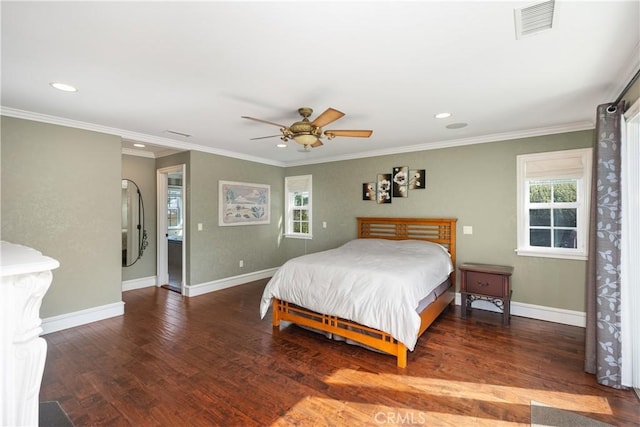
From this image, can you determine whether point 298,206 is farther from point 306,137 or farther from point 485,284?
point 485,284

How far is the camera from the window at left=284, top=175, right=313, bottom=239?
612cm

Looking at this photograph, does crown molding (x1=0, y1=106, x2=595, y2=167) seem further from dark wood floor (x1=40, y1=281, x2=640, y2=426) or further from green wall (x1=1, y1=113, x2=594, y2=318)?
dark wood floor (x1=40, y1=281, x2=640, y2=426)

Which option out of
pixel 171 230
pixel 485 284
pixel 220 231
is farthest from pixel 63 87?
pixel 485 284

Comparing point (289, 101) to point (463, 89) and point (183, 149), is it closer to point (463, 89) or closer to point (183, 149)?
point (463, 89)

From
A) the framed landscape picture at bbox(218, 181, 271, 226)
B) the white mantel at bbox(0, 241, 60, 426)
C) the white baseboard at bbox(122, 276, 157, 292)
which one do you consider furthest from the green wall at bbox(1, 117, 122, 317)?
the white mantel at bbox(0, 241, 60, 426)

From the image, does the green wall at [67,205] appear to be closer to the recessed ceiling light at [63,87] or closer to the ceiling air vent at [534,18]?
the recessed ceiling light at [63,87]

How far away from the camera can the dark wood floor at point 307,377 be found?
6.63 ft

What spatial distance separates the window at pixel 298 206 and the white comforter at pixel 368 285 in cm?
232

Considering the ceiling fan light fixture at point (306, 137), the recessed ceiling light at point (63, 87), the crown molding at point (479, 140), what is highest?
the recessed ceiling light at point (63, 87)

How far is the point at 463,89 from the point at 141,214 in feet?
17.6

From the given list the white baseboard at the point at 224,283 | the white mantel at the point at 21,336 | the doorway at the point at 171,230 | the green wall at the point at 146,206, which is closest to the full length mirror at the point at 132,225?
the green wall at the point at 146,206

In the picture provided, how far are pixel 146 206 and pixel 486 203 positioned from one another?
223 inches

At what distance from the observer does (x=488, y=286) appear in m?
3.67

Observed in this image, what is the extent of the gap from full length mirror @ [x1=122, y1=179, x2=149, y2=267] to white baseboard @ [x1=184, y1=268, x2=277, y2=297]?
133 centimetres
